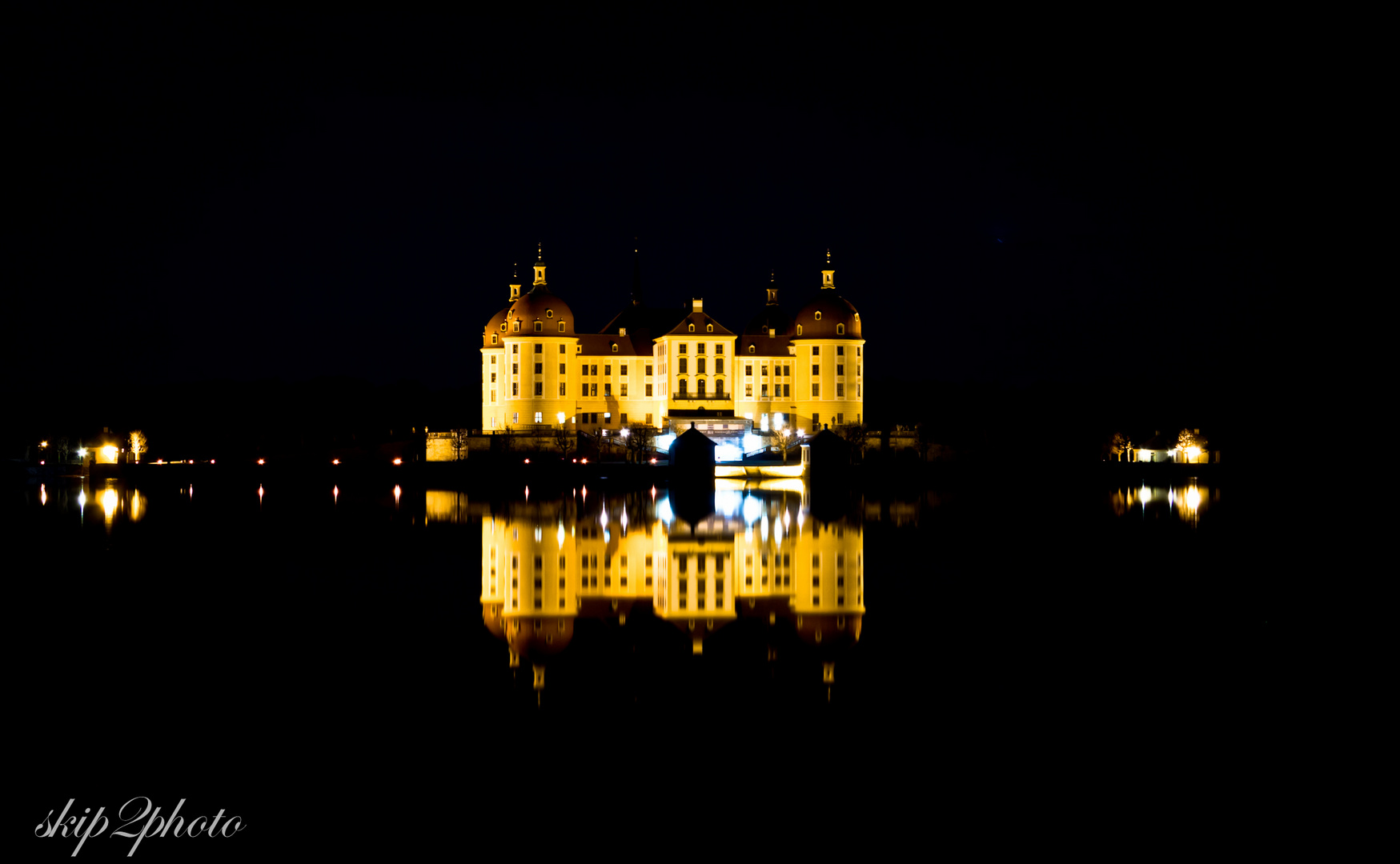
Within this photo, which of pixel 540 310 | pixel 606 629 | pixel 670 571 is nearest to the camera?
pixel 606 629

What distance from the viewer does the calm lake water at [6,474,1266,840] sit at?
11438 millimetres

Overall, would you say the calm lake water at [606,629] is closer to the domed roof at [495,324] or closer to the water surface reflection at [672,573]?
the water surface reflection at [672,573]

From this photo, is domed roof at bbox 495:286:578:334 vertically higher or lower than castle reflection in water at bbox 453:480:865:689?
higher

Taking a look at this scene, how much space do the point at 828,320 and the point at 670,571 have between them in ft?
171

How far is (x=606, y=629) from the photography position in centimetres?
1611

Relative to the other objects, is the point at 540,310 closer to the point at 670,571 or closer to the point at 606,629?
the point at 670,571

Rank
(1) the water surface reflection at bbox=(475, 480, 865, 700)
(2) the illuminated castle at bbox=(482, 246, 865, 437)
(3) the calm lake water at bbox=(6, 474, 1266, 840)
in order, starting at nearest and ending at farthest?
(3) the calm lake water at bbox=(6, 474, 1266, 840) < (1) the water surface reflection at bbox=(475, 480, 865, 700) < (2) the illuminated castle at bbox=(482, 246, 865, 437)

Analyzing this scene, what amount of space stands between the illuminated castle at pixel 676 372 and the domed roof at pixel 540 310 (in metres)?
0.06

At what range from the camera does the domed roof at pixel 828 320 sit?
71938mm

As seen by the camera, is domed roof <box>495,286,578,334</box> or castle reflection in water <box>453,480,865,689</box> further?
domed roof <box>495,286,578,334</box>

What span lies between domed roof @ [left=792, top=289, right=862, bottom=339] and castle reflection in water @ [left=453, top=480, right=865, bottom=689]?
1393 inches

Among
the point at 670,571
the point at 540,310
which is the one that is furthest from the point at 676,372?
the point at 670,571

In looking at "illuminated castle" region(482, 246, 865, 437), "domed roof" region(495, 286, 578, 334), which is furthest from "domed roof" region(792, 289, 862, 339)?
"domed roof" region(495, 286, 578, 334)

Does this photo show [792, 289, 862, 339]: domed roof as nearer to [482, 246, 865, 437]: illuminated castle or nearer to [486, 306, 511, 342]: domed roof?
[482, 246, 865, 437]: illuminated castle
